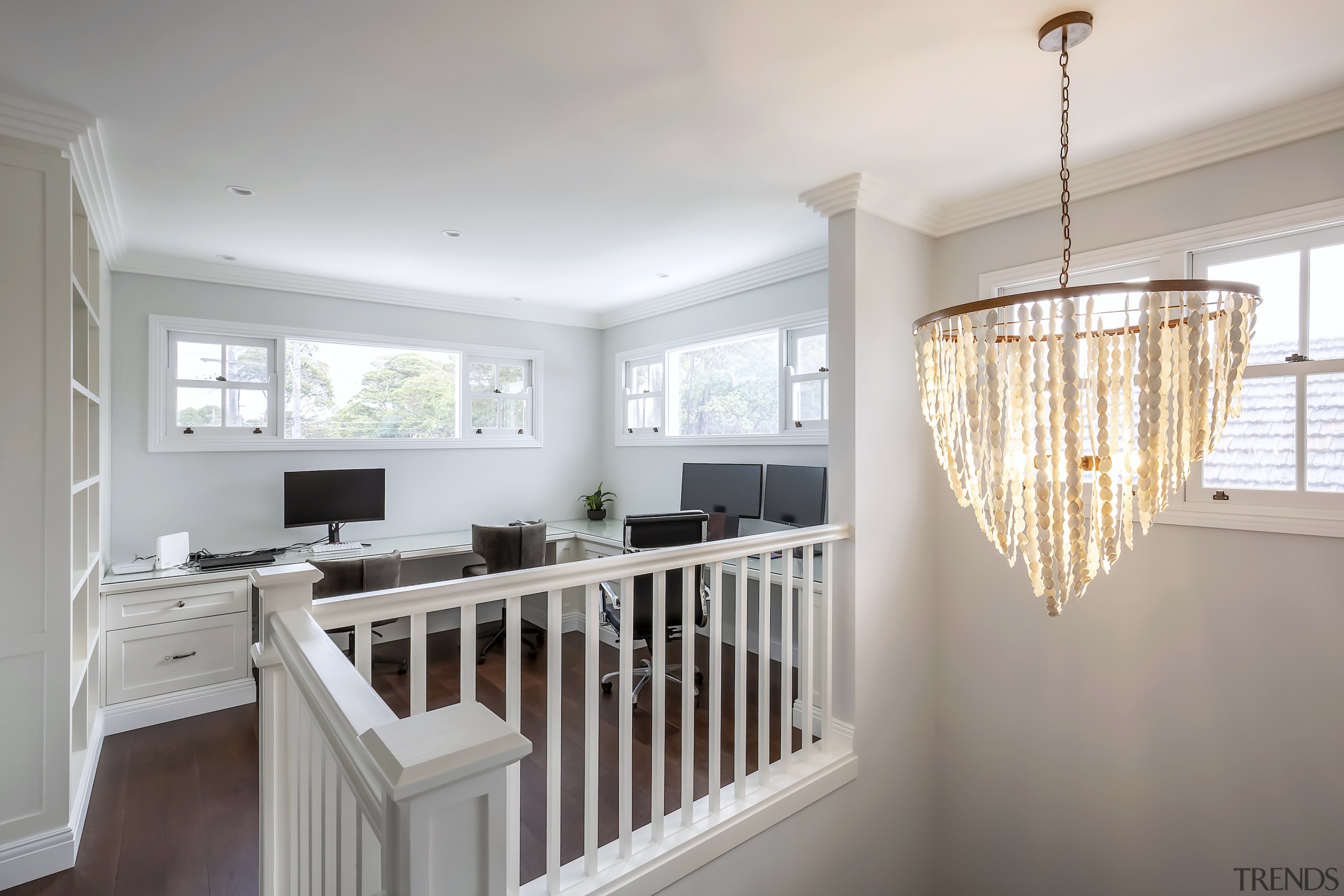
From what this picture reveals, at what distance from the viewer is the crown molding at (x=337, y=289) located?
3705 millimetres

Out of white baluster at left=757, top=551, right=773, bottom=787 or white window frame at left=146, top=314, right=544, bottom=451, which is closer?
white baluster at left=757, top=551, right=773, bottom=787

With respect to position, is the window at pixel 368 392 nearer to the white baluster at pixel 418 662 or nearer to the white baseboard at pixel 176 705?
the white baseboard at pixel 176 705

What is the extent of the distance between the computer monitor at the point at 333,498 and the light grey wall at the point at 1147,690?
3532mm

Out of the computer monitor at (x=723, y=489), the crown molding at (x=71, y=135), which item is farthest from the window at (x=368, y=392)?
the computer monitor at (x=723, y=489)

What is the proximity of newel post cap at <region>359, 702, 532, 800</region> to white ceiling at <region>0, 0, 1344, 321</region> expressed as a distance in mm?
1578

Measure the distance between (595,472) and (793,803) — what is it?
373cm

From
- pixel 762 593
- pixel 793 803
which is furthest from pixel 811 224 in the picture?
pixel 793 803

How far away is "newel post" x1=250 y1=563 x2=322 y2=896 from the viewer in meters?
1.32

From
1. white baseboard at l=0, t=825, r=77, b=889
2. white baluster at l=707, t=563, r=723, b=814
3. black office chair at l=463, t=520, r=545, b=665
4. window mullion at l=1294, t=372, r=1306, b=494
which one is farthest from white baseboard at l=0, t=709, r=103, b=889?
window mullion at l=1294, t=372, r=1306, b=494

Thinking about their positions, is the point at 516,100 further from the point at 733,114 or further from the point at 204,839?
the point at 204,839

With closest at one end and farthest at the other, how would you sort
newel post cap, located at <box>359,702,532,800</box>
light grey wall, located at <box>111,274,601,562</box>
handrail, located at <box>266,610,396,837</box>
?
newel post cap, located at <box>359,702,532,800</box> → handrail, located at <box>266,610,396,837</box> → light grey wall, located at <box>111,274,601,562</box>

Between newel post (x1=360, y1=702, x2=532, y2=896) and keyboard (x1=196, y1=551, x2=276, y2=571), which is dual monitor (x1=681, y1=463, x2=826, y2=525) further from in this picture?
newel post (x1=360, y1=702, x2=532, y2=896)

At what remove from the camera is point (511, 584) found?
1.51m

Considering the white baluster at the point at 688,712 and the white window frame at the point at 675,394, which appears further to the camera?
the white window frame at the point at 675,394
